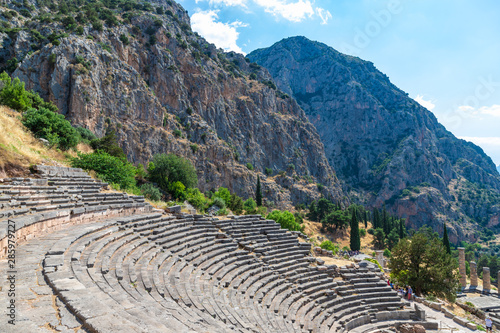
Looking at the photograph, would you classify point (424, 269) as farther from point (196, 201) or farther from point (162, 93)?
point (162, 93)

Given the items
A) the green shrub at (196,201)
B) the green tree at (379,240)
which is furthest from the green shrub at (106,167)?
the green tree at (379,240)

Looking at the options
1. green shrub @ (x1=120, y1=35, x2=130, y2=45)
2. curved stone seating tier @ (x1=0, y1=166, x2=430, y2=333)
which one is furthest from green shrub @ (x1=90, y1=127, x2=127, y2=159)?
green shrub @ (x1=120, y1=35, x2=130, y2=45)

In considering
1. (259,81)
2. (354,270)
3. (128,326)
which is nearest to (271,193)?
(259,81)

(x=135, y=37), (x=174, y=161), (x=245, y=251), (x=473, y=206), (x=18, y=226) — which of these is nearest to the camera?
(x=18, y=226)

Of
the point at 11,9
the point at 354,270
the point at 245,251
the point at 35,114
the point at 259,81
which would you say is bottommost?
the point at 354,270

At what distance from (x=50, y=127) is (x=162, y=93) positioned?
43514mm

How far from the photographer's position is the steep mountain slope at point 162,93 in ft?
139

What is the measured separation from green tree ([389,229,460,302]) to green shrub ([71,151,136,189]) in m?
23.6

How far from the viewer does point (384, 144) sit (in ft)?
417

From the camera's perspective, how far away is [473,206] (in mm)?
107625

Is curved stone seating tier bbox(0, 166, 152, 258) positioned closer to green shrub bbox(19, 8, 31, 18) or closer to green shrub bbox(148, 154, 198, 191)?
green shrub bbox(148, 154, 198, 191)

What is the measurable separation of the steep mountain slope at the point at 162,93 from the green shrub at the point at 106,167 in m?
25.0

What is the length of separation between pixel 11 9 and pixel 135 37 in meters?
20.9

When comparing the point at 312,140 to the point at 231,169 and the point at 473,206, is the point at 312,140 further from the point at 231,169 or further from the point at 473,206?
the point at 473,206
